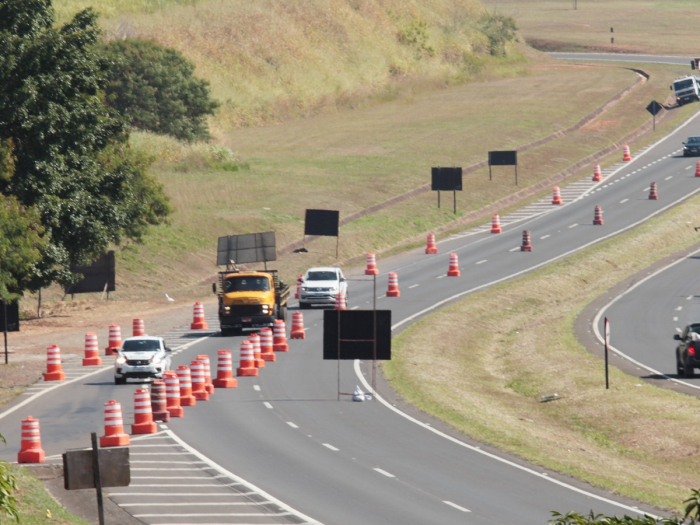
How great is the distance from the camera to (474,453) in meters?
24.5

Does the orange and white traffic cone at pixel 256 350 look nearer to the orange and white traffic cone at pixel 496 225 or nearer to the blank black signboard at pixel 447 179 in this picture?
the orange and white traffic cone at pixel 496 225

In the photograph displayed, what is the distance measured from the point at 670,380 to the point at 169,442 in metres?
15.9

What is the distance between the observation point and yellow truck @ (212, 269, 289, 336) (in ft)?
135

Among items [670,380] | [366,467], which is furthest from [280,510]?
[670,380]

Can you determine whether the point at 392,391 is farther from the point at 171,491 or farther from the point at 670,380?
the point at 171,491

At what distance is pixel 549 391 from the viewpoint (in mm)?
34844

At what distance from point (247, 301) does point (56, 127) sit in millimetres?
8896

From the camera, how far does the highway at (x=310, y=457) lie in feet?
63.7

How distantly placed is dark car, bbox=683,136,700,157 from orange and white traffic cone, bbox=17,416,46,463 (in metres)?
68.2


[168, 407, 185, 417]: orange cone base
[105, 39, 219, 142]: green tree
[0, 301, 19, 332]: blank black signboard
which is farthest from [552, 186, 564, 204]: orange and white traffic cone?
[168, 407, 185, 417]: orange cone base

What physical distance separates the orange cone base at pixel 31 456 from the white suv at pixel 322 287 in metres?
24.7

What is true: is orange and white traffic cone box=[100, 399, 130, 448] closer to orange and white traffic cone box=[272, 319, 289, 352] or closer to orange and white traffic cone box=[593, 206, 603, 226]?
orange and white traffic cone box=[272, 319, 289, 352]

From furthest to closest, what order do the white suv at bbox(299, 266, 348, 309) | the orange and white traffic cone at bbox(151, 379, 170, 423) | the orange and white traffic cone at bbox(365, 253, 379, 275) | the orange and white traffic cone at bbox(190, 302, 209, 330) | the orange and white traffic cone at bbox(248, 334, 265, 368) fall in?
1. the orange and white traffic cone at bbox(365, 253, 379, 275)
2. the white suv at bbox(299, 266, 348, 309)
3. the orange and white traffic cone at bbox(190, 302, 209, 330)
4. the orange and white traffic cone at bbox(248, 334, 265, 368)
5. the orange and white traffic cone at bbox(151, 379, 170, 423)

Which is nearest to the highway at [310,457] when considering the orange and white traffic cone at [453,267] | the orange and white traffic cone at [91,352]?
the orange and white traffic cone at [91,352]
